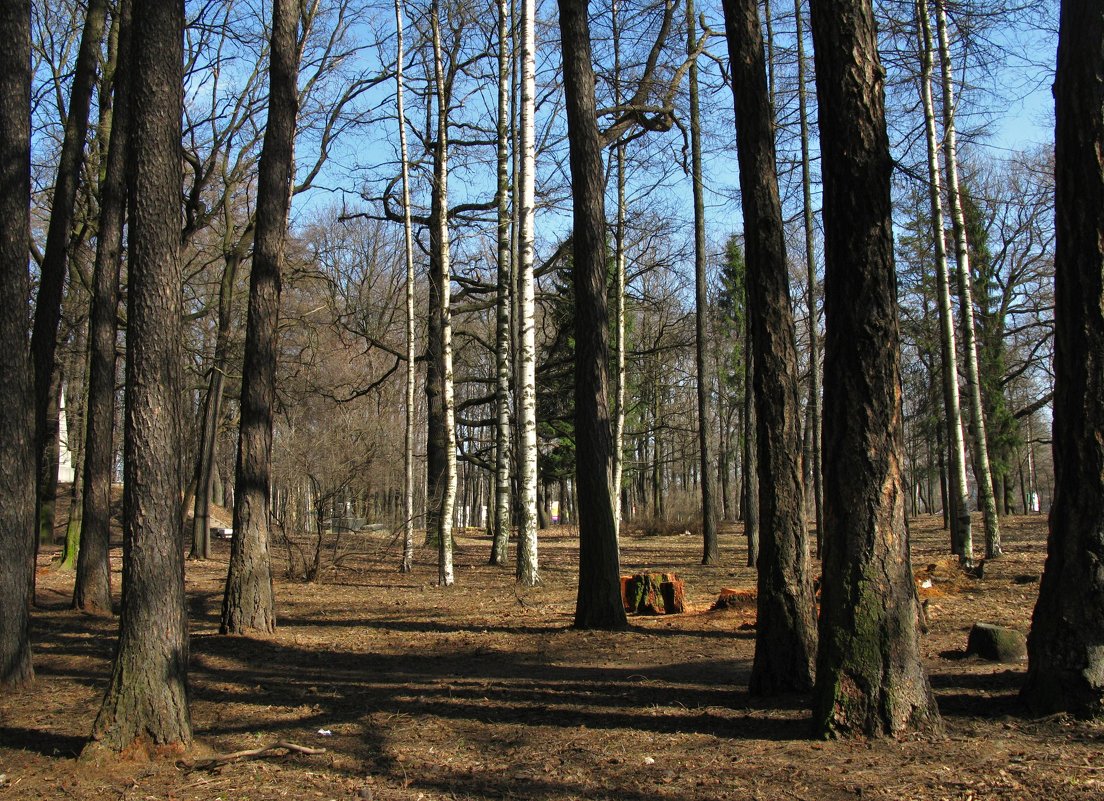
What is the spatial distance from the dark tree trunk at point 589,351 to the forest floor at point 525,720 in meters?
0.58

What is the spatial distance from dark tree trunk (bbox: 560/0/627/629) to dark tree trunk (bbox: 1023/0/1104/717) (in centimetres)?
522

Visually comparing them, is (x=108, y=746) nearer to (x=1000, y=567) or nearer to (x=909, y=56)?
(x=909, y=56)

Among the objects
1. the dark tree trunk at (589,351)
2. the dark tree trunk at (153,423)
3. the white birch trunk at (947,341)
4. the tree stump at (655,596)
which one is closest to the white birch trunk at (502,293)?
the dark tree trunk at (589,351)

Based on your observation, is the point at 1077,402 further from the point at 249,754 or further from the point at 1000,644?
the point at 249,754

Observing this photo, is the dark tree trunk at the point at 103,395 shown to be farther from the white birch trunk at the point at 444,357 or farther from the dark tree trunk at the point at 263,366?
the white birch trunk at the point at 444,357

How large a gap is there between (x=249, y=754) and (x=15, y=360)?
12.8ft

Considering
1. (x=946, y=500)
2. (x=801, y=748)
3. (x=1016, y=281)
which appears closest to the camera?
(x=801, y=748)

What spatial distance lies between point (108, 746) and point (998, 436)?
29955 mm

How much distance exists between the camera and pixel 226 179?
19.2m

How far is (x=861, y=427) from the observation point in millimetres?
5082

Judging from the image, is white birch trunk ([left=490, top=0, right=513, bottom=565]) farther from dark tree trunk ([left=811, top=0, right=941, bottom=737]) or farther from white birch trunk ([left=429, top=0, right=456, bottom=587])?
dark tree trunk ([left=811, top=0, right=941, bottom=737])

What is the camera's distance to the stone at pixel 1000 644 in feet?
23.0

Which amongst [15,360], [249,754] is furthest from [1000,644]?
[15,360]

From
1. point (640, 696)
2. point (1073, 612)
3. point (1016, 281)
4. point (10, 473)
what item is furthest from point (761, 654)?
point (1016, 281)
